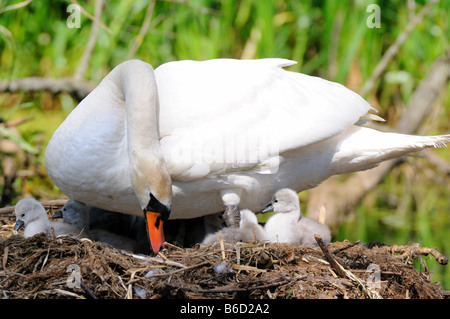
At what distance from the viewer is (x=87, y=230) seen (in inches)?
183

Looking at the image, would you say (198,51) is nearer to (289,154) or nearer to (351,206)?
(351,206)

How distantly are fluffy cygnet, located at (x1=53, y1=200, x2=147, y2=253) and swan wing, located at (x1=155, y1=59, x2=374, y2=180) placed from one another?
726 mm

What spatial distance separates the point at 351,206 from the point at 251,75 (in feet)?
9.47

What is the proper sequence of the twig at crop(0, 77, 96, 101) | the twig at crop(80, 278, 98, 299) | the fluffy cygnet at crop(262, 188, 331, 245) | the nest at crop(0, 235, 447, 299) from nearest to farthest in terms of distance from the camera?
the twig at crop(80, 278, 98, 299) → the nest at crop(0, 235, 447, 299) → the fluffy cygnet at crop(262, 188, 331, 245) → the twig at crop(0, 77, 96, 101)

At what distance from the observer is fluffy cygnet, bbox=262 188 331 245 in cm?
443

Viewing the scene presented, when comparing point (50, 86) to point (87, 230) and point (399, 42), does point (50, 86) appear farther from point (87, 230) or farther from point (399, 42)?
point (399, 42)

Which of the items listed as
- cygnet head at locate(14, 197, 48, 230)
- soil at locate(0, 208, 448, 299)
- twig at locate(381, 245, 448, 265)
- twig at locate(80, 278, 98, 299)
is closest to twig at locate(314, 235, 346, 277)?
soil at locate(0, 208, 448, 299)

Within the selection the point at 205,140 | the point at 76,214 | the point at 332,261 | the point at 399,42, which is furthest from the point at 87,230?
the point at 399,42

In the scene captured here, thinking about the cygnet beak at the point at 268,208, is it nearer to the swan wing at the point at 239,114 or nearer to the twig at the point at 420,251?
the swan wing at the point at 239,114

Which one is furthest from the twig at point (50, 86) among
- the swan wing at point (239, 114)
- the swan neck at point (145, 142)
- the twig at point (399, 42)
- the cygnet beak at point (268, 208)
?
the twig at point (399, 42)

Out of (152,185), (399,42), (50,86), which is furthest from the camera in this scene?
(399,42)

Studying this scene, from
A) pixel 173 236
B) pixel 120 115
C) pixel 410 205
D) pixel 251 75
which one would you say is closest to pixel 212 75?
pixel 251 75

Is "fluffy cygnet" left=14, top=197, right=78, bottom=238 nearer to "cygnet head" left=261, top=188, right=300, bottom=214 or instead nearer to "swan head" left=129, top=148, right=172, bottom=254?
"swan head" left=129, top=148, right=172, bottom=254

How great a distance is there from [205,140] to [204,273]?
87 centimetres
